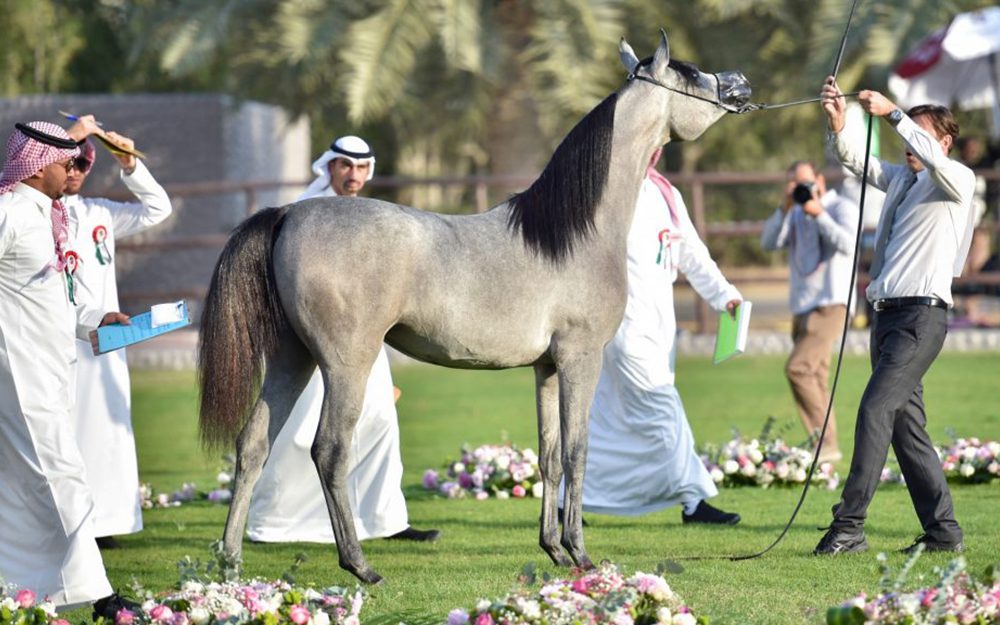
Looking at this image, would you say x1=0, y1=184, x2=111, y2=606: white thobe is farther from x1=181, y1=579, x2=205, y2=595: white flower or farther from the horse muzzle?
the horse muzzle

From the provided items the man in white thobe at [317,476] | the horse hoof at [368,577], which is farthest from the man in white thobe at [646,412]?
the horse hoof at [368,577]

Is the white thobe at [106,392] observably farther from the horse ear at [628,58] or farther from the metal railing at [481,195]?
the metal railing at [481,195]

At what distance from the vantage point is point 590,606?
510 centimetres

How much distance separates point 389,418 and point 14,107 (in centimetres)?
1487

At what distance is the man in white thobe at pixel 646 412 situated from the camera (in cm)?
834

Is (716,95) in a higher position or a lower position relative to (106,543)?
higher

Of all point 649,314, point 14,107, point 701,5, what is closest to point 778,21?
point 701,5

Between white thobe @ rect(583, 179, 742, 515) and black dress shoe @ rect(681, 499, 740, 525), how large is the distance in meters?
0.12

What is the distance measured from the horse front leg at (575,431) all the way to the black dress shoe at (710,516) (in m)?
1.66

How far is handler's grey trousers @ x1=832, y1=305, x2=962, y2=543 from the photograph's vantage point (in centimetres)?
702

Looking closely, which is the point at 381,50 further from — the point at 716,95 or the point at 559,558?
the point at 559,558

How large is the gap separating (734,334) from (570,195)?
2.08 metres

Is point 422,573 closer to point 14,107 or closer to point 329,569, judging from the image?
point 329,569

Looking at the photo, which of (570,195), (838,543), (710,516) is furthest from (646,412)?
(570,195)
